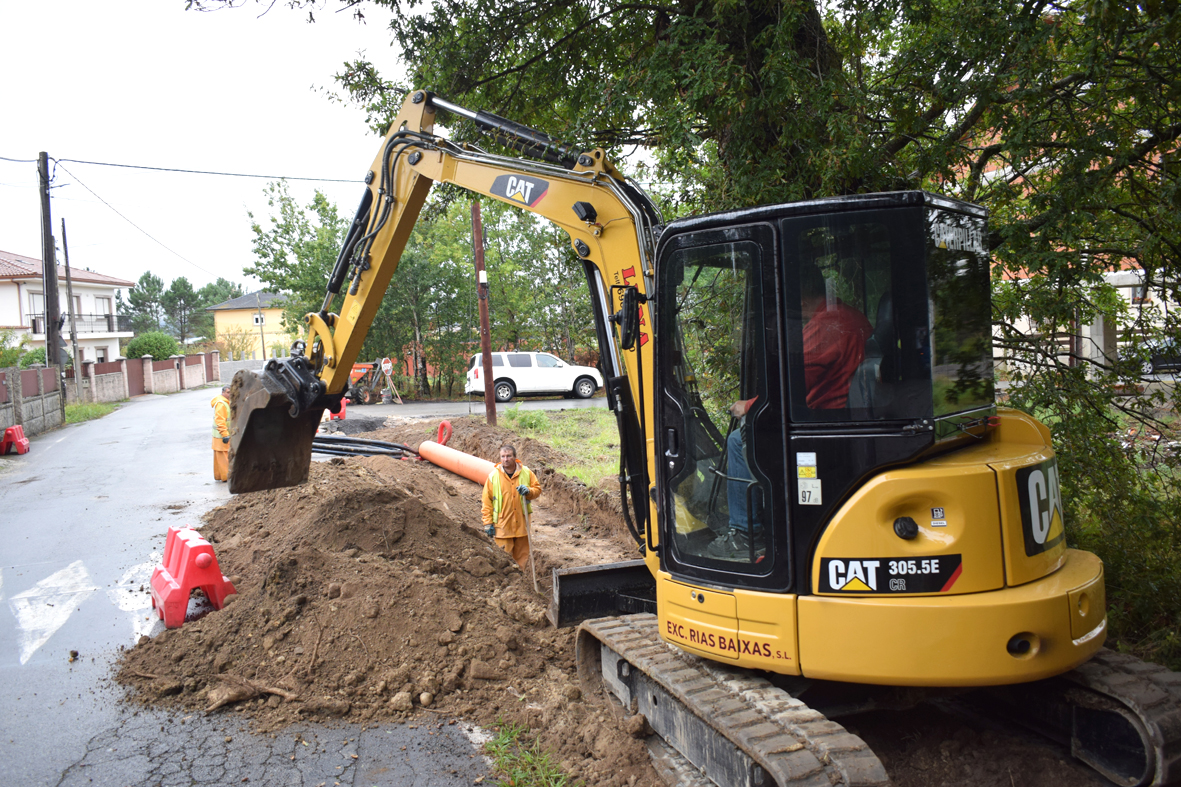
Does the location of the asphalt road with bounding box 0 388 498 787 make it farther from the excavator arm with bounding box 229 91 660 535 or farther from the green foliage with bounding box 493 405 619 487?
the green foliage with bounding box 493 405 619 487

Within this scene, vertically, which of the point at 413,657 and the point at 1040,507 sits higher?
the point at 1040,507

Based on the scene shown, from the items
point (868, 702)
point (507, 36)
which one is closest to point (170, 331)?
point (507, 36)

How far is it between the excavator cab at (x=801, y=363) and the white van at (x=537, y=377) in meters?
22.7

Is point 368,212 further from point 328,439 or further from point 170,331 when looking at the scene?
point 170,331

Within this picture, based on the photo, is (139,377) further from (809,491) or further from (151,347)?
(809,491)

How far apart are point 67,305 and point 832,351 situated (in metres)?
54.1

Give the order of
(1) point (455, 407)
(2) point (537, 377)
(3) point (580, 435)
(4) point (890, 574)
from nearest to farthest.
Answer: (4) point (890, 574)
(3) point (580, 435)
(1) point (455, 407)
(2) point (537, 377)

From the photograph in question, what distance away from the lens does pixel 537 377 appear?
88.9 ft

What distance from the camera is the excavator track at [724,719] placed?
307 centimetres

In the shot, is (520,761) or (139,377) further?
(139,377)

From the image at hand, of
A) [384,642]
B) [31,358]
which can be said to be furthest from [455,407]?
[384,642]

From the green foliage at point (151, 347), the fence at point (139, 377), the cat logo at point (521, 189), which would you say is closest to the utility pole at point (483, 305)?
the cat logo at point (521, 189)

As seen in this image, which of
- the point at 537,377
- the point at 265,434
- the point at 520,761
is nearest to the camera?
the point at 520,761

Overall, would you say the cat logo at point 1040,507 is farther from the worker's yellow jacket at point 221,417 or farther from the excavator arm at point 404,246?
the worker's yellow jacket at point 221,417
